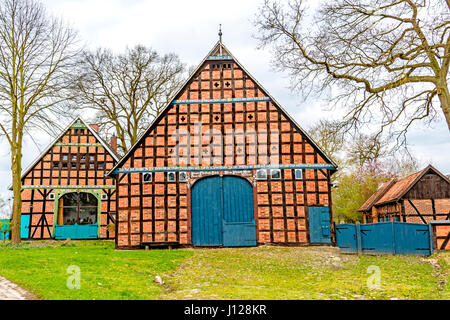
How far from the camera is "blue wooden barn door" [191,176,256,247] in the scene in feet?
51.9

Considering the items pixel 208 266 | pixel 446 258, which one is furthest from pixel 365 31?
pixel 208 266

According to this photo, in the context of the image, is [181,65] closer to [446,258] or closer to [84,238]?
[84,238]

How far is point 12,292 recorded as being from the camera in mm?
7051

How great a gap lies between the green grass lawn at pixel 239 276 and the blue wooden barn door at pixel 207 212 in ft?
6.78

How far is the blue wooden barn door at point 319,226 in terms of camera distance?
15.5 meters

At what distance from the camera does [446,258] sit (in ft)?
37.7

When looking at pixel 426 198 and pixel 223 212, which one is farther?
pixel 426 198

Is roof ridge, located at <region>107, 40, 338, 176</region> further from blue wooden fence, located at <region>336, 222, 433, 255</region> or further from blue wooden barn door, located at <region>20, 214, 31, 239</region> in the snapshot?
blue wooden barn door, located at <region>20, 214, 31, 239</region>

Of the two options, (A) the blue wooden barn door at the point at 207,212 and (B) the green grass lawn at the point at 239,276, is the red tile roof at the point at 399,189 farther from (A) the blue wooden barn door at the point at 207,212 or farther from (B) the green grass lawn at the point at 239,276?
(A) the blue wooden barn door at the point at 207,212

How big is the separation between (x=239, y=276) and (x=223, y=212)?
6.77 meters

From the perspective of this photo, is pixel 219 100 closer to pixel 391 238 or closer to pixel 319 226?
pixel 319 226

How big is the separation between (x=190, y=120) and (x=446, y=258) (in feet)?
36.5

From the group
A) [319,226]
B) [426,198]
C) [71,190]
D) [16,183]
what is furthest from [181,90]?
[426,198]
